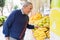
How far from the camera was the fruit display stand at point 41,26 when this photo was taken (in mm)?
1257

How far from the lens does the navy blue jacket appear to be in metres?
1.35

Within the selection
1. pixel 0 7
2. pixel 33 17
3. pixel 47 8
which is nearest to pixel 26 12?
pixel 33 17

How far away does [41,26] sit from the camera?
1.30m

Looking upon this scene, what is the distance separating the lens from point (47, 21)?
4.09 feet

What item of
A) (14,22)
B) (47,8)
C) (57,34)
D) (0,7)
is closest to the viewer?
(57,34)

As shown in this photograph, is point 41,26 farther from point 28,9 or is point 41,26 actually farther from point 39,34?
point 28,9

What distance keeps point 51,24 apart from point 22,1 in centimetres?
33

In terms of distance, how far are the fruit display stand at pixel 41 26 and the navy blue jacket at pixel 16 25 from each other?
6 centimetres

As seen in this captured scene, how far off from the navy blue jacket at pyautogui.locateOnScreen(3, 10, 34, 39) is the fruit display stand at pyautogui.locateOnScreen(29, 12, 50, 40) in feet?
0.19

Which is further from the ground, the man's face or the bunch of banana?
the man's face

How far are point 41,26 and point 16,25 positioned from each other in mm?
221

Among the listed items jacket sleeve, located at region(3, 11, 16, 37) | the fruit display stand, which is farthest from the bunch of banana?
jacket sleeve, located at region(3, 11, 16, 37)

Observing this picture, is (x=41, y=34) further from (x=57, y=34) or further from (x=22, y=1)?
(x=22, y=1)

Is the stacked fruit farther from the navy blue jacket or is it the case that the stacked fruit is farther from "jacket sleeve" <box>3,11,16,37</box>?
"jacket sleeve" <box>3,11,16,37</box>
